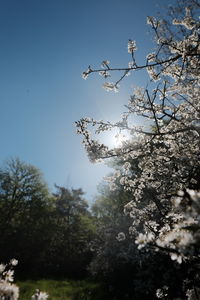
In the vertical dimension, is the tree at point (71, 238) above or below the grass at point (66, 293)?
above

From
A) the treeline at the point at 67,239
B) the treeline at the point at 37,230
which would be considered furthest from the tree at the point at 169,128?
the treeline at the point at 37,230

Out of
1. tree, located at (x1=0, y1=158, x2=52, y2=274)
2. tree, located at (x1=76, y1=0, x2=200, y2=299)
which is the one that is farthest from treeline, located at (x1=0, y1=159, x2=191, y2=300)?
tree, located at (x1=76, y1=0, x2=200, y2=299)

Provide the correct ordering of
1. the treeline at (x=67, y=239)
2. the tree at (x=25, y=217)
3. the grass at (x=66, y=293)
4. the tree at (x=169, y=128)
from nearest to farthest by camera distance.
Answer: the tree at (x=169, y=128), the grass at (x=66, y=293), the treeline at (x=67, y=239), the tree at (x=25, y=217)

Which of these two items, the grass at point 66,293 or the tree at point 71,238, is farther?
the tree at point 71,238

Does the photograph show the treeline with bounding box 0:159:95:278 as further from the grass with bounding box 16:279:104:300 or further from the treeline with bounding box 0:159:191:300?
the grass with bounding box 16:279:104:300

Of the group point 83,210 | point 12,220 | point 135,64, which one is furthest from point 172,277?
point 83,210

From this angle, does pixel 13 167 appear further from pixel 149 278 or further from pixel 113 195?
pixel 149 278

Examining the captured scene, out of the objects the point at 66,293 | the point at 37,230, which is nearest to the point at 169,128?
the point at 66,293

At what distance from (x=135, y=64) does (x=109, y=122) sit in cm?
127

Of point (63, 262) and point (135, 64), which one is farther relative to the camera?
point (63, 262)

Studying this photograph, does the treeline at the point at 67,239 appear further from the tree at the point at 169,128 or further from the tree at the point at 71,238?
the tree at the point at 169,128

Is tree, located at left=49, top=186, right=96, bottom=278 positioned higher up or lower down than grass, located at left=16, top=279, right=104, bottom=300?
higher up

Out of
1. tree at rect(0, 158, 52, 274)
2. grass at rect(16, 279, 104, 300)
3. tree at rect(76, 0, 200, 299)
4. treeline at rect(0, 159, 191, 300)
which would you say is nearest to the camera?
tree at rect(76, 0, 200, 299)

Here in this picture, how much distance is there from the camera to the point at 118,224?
58.6 feet
